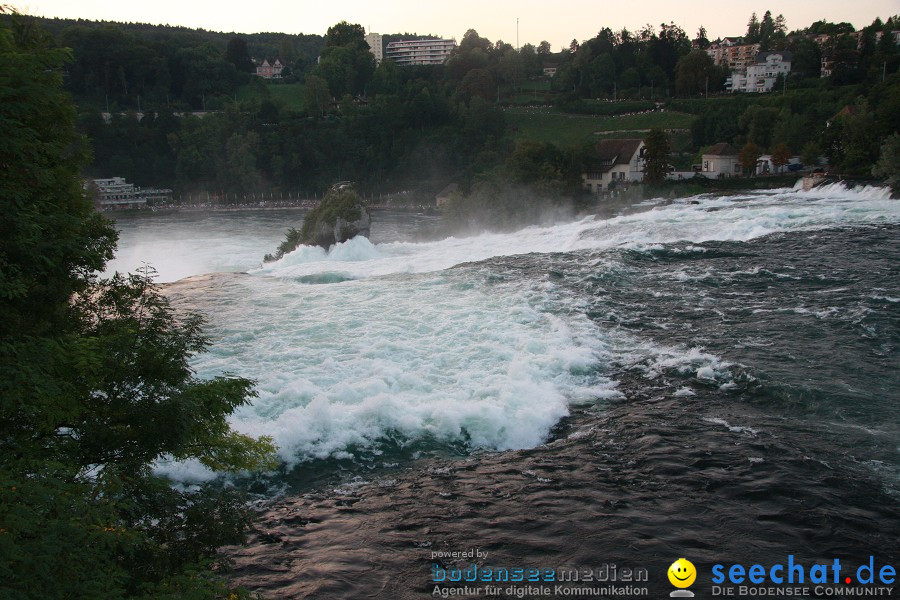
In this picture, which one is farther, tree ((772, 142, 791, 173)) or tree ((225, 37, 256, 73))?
tree ((225, 37, 256, 73))

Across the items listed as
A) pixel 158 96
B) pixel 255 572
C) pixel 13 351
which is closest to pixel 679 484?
pixel 255 572

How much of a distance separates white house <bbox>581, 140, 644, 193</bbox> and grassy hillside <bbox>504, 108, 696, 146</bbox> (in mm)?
14451

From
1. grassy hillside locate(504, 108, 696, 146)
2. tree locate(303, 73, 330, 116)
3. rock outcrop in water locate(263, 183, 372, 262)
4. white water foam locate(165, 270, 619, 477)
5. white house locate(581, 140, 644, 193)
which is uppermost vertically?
tree locate(303, 73, 330, 116)

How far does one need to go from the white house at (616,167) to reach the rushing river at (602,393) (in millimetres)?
26958

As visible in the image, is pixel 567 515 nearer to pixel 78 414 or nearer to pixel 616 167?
pixel 78 414

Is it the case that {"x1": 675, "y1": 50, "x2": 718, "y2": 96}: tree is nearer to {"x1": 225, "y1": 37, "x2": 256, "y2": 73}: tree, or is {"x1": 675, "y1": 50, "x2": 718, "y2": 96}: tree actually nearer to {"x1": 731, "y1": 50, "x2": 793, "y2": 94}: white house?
{"x1": 731, "y1": 50, "x2": 793, "y2": 94}: white house

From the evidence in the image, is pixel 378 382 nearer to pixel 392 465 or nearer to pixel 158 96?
pixel 392 465

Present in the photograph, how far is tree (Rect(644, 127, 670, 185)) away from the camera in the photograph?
5394 cm

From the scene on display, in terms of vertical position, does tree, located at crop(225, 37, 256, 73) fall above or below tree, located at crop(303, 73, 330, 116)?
above

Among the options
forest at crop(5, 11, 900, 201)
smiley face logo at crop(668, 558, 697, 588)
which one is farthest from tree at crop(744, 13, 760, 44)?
smiley face logo at crop(668, 558, 697, 588)

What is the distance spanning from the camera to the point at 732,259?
28.0 metres

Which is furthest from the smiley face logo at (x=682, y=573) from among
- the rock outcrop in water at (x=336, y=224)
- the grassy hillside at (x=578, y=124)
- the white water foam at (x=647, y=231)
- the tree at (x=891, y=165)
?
the grassy hillside at (x=578, y=124)

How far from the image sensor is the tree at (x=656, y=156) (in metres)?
53.9

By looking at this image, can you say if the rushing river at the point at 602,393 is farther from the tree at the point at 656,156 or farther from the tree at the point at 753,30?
the tree at the point at 753,30
